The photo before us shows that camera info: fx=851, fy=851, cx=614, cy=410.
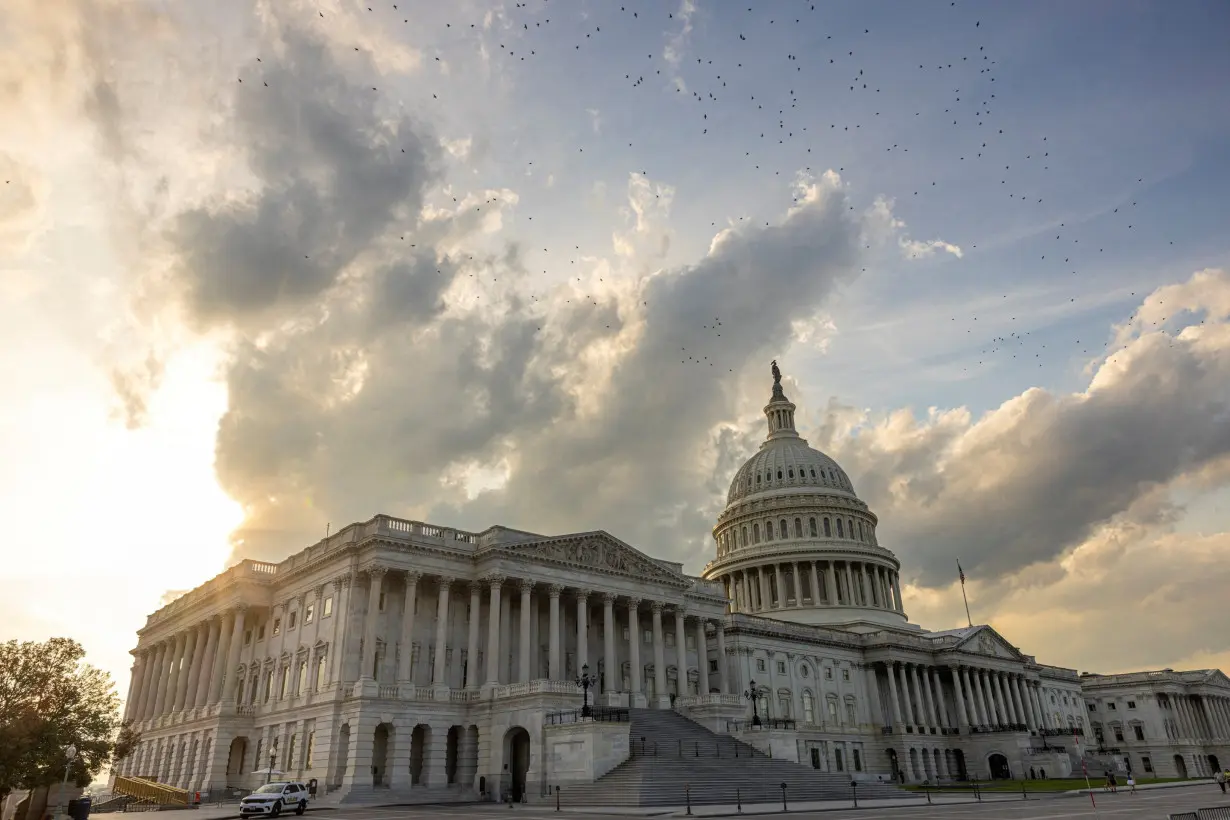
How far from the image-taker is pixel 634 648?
67.0 meters

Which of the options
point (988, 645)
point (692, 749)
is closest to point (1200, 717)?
point (988, 645)

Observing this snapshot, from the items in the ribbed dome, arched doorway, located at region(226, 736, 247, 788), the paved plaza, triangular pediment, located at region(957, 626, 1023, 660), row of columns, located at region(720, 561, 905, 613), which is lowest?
the paved plaza

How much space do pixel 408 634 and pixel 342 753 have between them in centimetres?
831

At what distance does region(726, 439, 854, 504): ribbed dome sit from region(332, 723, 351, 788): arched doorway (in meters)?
79.4

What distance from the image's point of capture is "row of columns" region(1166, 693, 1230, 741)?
12875 centimetres

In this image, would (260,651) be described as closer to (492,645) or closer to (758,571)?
(492,645)

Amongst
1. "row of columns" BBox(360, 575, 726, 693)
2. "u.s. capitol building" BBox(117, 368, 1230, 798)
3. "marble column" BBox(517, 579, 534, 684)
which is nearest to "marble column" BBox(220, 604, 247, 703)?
"u.s. capitol building" BBox(117, 368, 1230, 798)

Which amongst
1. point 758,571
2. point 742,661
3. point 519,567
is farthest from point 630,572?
point 758,571

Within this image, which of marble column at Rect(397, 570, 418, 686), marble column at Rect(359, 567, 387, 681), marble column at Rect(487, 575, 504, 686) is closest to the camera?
marble column at Rect(359, 567, 387, 681)

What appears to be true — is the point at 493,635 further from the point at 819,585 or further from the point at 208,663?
the point at 819,585

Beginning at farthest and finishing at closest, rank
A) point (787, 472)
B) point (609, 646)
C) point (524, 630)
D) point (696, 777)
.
A: point (787, 472) → point (609, 646) → point (524, 630) → point (696, 777)

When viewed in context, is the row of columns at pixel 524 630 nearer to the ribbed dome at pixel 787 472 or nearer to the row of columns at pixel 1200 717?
the ribbed dome at pixel 787 472

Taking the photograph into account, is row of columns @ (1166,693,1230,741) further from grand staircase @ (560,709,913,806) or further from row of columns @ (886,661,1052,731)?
grand staircase @ (560,709,913,806)

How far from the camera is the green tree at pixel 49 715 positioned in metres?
41.1
